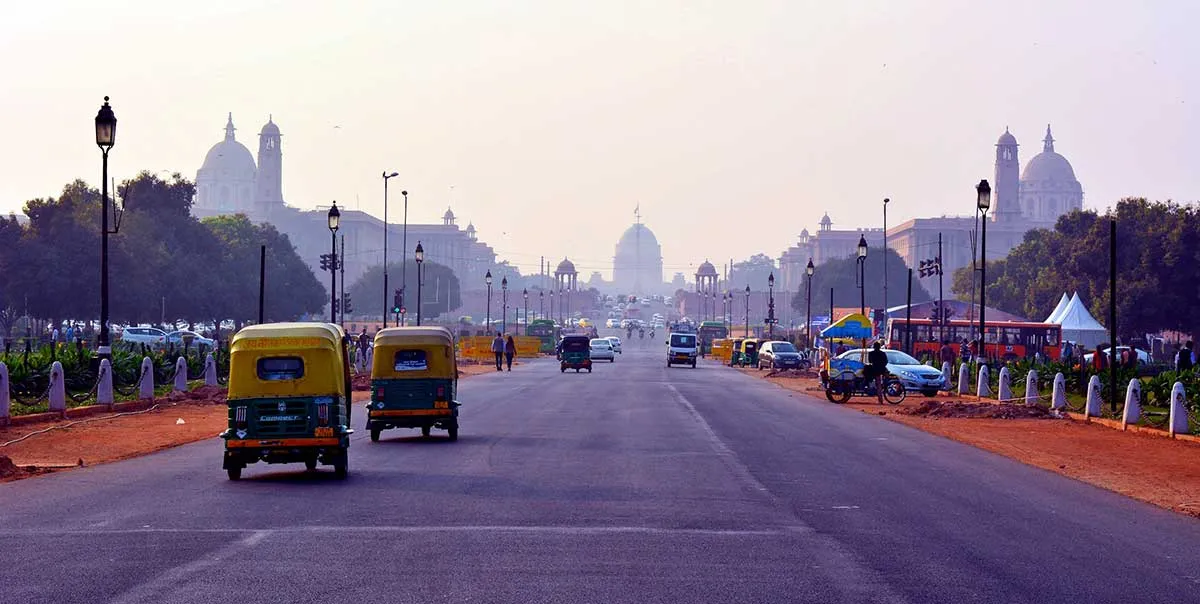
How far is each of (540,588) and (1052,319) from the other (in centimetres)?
7382

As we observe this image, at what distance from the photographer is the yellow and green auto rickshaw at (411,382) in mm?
22078

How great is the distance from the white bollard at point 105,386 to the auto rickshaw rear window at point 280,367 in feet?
46.6

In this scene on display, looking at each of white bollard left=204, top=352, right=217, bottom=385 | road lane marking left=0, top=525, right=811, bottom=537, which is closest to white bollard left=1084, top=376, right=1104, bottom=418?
road lane marking left=0, top=525, right=811, bottom=537

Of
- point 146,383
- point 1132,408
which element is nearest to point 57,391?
point 146,383

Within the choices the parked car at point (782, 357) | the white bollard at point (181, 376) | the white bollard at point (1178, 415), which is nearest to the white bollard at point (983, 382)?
the white bollard at point (1178, 415)

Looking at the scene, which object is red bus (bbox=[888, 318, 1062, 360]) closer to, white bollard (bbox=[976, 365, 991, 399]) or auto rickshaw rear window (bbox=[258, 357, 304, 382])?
white bollard (bbox=[976, 365, 991, 399])

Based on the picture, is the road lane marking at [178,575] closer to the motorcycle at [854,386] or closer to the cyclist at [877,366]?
the cyclist at [877,366]

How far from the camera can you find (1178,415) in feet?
83.9

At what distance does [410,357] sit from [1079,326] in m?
60.6

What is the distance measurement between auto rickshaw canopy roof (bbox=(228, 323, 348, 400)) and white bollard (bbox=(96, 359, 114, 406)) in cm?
1403

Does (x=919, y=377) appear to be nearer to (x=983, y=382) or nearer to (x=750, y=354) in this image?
(x=983, y=382)

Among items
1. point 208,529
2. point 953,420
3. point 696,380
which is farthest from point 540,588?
point 696,380

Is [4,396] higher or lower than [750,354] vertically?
higher

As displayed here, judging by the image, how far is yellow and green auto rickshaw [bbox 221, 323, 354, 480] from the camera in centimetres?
1625
